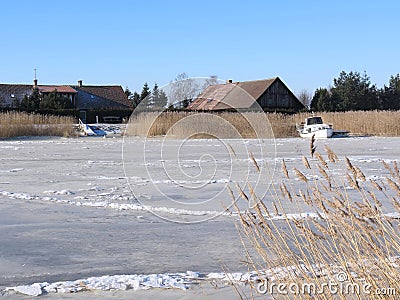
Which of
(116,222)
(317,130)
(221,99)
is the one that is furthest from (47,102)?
(116,222)

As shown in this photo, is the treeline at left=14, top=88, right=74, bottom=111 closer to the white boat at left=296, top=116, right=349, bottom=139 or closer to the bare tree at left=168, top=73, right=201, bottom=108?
the white boat at left=296, top=116, right=349, bottom=139

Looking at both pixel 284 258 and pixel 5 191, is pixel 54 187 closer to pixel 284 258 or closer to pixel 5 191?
pixel 5 191

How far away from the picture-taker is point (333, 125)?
87.7ft

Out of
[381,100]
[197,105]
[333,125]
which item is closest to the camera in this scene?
[197,105]

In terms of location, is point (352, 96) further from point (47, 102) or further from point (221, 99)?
point (221, 99)

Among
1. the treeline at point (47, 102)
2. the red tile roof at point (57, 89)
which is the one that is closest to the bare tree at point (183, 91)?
the treeline at point (47, 102)

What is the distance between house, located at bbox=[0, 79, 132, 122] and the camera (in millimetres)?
45000

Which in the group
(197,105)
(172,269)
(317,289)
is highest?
(197,105)

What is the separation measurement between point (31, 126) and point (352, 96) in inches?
967

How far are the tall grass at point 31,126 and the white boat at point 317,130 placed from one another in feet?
33.2

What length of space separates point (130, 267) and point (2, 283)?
708 mm

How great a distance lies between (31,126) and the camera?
22.7m

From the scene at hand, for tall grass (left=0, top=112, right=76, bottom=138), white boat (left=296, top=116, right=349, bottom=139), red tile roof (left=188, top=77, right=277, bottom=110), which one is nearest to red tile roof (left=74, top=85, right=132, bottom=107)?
tall grass (left=0, top=112, right=76, bottom=138)

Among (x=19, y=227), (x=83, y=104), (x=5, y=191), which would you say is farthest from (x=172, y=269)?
(x=83, y=104)
